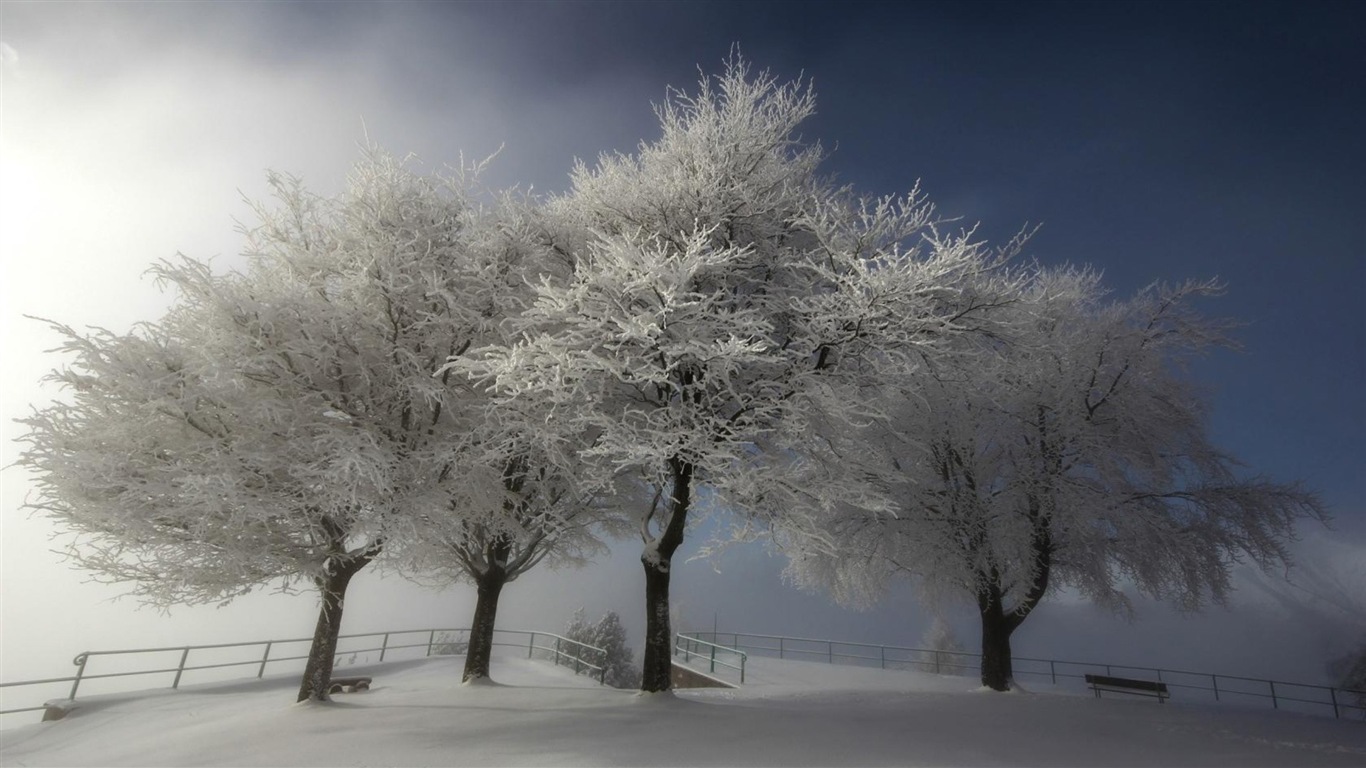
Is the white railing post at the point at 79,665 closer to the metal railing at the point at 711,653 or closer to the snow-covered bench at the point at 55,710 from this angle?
the snow-covered bench at the point at 55,710

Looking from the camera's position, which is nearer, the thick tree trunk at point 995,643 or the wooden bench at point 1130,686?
the thick tree trunk at point 995,643

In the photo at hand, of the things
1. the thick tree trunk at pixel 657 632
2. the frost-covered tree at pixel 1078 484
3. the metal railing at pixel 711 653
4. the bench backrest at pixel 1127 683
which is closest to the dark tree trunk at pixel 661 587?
the thick tree trunk at pixel 657 632

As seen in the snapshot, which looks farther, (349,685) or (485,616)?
(349,685)

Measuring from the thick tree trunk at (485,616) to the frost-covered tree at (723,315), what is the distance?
497 cm

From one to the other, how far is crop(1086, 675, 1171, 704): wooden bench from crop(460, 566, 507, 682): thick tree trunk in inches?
655

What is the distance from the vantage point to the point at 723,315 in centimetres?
958

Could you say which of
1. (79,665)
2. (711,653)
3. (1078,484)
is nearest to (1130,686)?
(1078,484)

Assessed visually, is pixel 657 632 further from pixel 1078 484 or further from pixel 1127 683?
→ pixel 1127 683

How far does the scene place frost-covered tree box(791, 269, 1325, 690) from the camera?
1550 centimetres

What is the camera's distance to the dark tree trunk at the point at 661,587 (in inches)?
462

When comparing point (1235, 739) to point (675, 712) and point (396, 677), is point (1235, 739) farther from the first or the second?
point (396, 677)

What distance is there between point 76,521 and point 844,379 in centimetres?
1228

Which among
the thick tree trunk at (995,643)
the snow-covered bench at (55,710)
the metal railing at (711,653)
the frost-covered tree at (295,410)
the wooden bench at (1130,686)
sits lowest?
the snow-covered bench at (55,710)

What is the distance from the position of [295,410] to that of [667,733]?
284 inches
